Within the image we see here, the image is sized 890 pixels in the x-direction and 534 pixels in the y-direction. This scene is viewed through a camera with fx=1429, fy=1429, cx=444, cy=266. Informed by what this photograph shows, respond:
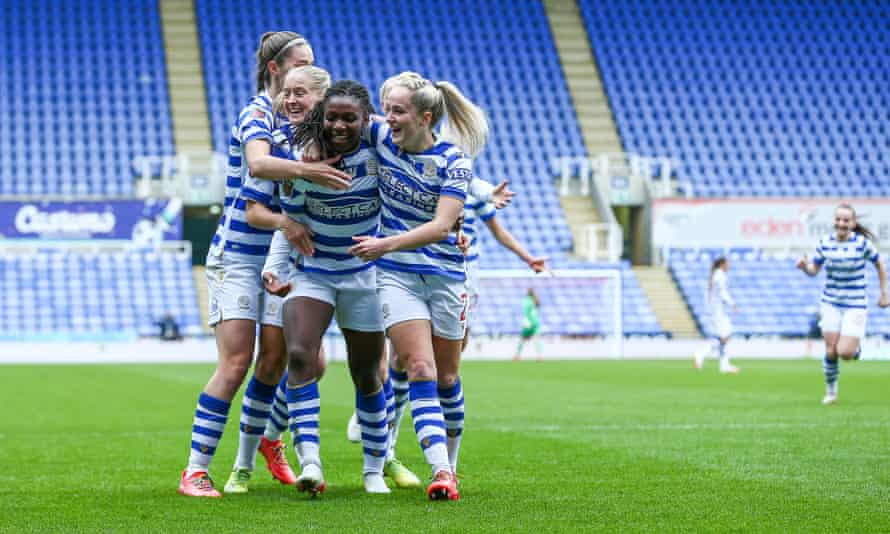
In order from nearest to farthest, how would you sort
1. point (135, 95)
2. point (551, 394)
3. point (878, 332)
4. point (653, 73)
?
point (551, 394)
point (878, 332)
point (135, 95)
point (653, 73)

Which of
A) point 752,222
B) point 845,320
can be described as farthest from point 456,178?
point 752,222

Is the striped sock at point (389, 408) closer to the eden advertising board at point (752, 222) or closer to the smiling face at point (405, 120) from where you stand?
the smiling face at point (405, 120)

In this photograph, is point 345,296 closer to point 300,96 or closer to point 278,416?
point 300,96

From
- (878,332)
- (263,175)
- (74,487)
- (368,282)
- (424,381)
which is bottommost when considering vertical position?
(878,332)

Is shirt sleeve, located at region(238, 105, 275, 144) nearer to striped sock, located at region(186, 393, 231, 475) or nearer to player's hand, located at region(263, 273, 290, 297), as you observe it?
player's hand, located at region(263, 273, 290, 297)

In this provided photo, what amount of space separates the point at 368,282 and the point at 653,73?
3193 centimetres

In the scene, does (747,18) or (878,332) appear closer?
(878,332)

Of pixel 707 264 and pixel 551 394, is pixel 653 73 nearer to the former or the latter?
pixel 707 264

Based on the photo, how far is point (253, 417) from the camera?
6676mm

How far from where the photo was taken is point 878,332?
1233 inches

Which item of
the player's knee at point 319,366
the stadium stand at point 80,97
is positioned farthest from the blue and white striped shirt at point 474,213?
the stadium stand at point 80,97

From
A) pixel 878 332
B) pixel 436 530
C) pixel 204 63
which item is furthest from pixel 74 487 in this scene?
pixel 204 63

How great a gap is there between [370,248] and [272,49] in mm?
1213

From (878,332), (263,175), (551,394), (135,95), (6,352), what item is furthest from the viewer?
(135,95)
